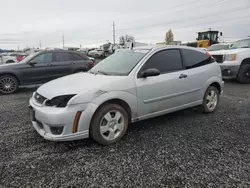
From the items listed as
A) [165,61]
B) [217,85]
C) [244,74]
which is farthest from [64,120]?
[244,74]

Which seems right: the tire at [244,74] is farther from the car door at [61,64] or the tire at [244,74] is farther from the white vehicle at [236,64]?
the car door at [61,64]

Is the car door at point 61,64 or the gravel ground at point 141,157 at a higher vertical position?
the car door at point 61,64

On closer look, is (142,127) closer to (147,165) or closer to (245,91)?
(147,165)

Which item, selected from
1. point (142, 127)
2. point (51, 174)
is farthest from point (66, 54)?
point (51, 174)

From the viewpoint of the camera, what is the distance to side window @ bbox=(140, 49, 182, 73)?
3644 millimetres

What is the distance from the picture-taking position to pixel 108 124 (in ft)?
10.2

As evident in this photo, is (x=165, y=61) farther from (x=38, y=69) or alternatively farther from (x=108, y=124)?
(x=38, y=69)

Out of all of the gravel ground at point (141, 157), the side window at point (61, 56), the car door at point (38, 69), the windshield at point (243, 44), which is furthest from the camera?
the windshield at point (243, 44)

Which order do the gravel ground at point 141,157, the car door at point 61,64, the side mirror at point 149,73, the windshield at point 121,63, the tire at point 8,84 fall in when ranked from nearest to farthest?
the gravel ground at point 141,157
the side mirror at point 149,73
the windshield at point 121,63
the tire at point 8,84
the car door at point 61,64

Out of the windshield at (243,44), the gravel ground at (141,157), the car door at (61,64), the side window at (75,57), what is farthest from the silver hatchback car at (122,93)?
the windshield at (243,44)

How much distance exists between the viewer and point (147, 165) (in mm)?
2596

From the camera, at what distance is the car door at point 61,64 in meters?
7.70

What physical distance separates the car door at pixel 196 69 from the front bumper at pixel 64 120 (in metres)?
2.22

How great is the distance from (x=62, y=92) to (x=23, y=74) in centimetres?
514
